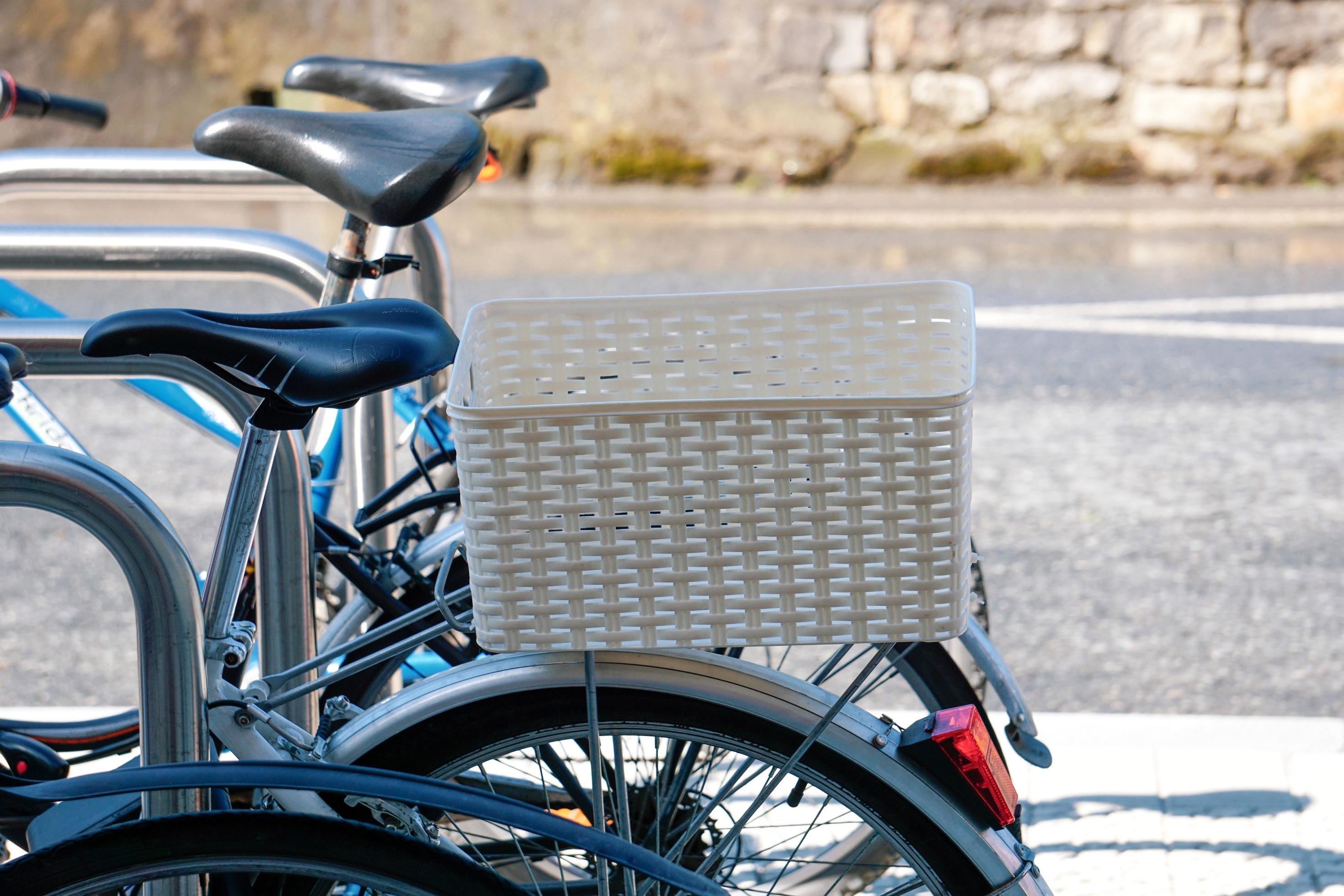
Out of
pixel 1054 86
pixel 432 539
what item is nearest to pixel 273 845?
pixel 432 539

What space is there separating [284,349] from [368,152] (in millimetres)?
539

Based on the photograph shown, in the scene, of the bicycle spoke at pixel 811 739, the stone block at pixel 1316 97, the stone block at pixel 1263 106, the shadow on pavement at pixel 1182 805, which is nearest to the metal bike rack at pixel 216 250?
the bicycle spoke at pixel 811 739

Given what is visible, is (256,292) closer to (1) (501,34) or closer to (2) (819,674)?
(1) (501,34)

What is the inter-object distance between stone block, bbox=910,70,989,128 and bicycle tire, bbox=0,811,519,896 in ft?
31.2

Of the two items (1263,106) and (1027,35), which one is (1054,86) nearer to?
(1027,35)

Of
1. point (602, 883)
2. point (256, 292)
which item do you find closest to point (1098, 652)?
point (602, 883)

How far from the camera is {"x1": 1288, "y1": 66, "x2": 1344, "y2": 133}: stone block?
31.4 ft

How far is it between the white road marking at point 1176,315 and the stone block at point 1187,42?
10.5 feet

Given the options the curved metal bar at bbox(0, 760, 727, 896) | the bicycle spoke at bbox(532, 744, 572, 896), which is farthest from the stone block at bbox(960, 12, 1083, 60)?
the curved metal bar at bbox(0, 760, 727, 896)

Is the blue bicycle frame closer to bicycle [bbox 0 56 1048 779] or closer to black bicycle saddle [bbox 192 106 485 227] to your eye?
bicycle [bbox 0 56 1048 779]

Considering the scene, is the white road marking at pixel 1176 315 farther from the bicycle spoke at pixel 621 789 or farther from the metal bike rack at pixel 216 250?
the bicycle spoke at pixel 621 789

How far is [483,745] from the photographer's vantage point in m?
1.47

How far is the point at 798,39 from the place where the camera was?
33.3 ft

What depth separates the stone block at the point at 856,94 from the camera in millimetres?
10203
